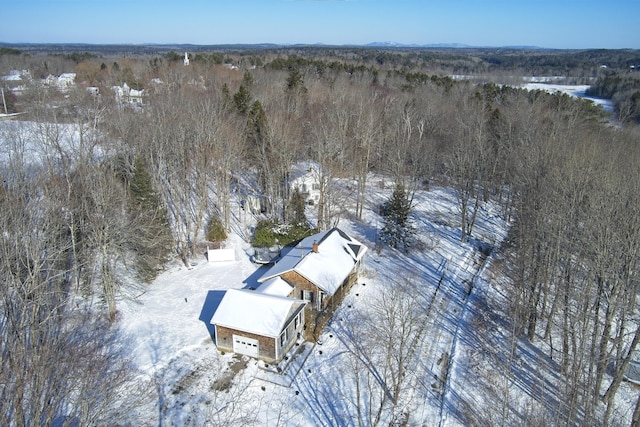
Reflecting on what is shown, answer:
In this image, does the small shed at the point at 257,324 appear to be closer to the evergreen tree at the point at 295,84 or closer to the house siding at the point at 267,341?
the house siding at the point at 267,341

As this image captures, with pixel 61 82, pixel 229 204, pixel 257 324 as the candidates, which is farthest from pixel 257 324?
pixel 61 82

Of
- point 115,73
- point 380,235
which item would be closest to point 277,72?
point 115,73

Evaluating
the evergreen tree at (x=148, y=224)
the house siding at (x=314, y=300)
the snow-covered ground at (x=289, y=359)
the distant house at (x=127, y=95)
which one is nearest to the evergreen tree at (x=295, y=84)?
the distant house at (x=127, y=95)

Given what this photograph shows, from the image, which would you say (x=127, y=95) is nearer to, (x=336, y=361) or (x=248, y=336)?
(x=248, y=336)

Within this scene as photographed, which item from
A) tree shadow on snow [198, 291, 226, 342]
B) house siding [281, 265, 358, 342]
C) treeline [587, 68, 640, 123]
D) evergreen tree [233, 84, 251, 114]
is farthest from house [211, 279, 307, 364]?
treeline [587, 68, 640, 123]

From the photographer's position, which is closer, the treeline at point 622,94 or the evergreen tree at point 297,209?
the evergreen tree at point 297,209

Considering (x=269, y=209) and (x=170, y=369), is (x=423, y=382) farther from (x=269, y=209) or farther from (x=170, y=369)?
(x=269, y=209)

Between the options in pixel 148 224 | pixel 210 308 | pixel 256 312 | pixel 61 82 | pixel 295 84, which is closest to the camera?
pixel 256 312

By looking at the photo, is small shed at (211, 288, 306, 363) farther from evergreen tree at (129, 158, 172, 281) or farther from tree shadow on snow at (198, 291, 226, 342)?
evergreen tree at (129, 158, 172, 281)
